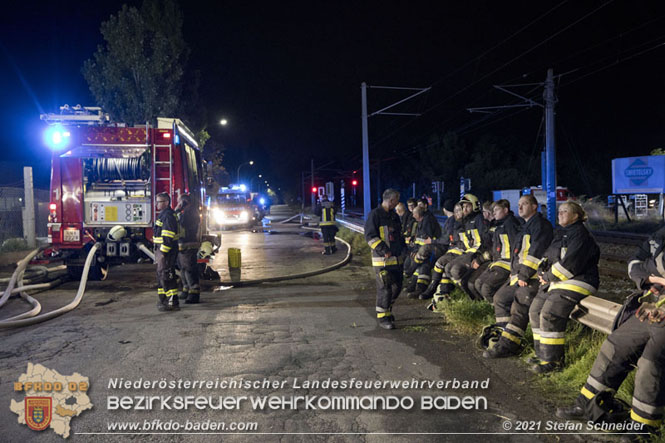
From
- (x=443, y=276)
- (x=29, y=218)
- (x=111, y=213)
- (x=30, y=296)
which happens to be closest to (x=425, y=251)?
(x=443, y=276)

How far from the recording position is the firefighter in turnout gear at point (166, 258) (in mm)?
7820

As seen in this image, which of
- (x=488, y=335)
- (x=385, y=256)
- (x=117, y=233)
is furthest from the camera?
(x=117, y=233)

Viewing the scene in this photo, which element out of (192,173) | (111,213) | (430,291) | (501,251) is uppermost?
(192,173)

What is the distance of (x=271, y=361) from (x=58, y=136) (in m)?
7.37

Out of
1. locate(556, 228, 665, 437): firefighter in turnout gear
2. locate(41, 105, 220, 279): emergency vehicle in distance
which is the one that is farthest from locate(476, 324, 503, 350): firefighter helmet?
locate(41, 105, 220, 279): emergency vehicle in distance

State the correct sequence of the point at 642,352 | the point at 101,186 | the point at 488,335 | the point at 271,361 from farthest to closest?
the point at 101,186 < the point at 488,335 < the point at 271,361 < the point at 642,352

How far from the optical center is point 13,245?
16078 millimetres

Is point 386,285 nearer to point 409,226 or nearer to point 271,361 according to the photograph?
point 271,361

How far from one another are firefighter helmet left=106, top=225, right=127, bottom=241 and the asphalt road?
1.14 m

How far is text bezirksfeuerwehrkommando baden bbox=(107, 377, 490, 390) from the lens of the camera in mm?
4500

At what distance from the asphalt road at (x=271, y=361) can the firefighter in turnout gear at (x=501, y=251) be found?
794 millimetres

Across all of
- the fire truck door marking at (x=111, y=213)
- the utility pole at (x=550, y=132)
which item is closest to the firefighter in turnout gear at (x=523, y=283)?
the fire truck door marking at (x=111, y=213)

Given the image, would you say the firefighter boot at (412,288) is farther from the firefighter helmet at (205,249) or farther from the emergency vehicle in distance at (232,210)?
the emergency vehicle in distance at (232,210)

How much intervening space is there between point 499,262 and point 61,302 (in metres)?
6.97
